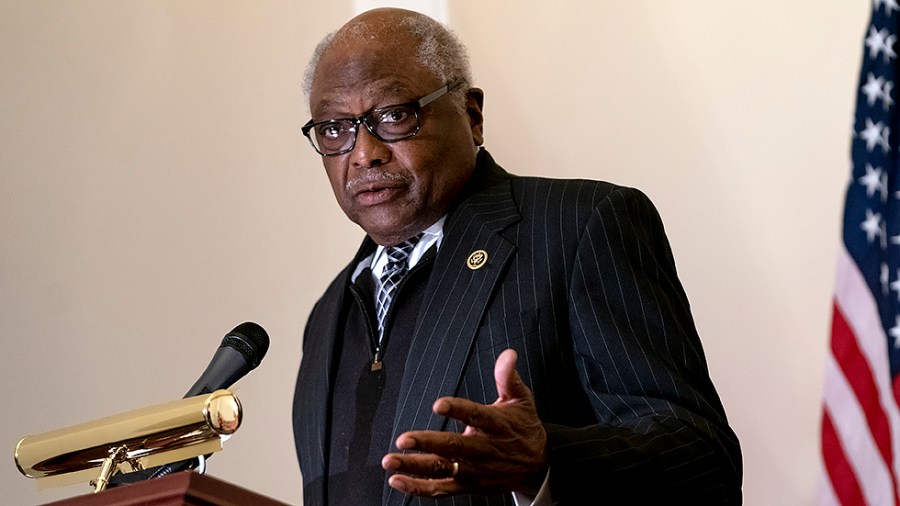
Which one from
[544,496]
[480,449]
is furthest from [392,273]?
[480,449]

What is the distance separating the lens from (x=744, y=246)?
3598 millimetres

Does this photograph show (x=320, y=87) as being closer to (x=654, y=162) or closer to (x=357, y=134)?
(x=357, y=134)

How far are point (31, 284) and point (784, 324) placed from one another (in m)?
2.14

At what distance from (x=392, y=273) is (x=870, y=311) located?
148cm

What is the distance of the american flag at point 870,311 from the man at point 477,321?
1.24 m

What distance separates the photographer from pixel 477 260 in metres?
2.15

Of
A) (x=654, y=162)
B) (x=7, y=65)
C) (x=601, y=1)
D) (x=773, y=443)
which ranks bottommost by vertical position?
(x=773, y=443)

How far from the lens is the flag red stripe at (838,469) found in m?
3.15

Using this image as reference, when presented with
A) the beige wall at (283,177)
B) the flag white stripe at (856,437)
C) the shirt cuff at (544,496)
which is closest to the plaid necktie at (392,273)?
the shirt cuff at (544,496)

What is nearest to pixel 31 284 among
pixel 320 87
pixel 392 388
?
pixel 320 87

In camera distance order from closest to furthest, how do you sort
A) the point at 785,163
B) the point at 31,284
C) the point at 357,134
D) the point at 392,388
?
the point at 392,388
the point at 357,134
the point at 31,284
the point at 785,163

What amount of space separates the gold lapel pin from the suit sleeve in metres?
0.18

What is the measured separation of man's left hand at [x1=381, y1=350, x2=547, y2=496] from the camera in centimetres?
133

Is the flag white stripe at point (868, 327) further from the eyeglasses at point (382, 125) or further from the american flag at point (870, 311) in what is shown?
the eyeglasses at point (382, 125)
